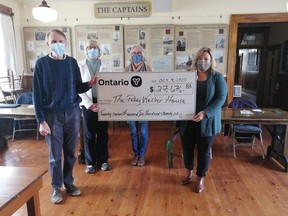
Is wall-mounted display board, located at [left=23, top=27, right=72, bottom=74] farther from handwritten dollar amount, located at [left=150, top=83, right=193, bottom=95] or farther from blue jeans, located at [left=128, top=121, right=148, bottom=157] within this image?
handwritten dollar amount, located at [left=150, top=83, right=193, bottom=95]

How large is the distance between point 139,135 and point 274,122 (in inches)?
64.0

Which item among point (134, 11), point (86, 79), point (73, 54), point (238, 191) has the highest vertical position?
point (134, 11)

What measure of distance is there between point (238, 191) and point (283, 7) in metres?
3.50

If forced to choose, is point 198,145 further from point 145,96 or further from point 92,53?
point 92,53

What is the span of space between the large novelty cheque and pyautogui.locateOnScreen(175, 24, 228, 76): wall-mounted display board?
223 centimetres

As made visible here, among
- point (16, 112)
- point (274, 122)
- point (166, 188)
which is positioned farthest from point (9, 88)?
point (274, 122)

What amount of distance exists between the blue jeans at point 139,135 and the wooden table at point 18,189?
1.59 m

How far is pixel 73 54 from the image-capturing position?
4.74 metres

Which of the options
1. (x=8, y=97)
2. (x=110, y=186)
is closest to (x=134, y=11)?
(x=8, y=97)

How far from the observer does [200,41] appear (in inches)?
177

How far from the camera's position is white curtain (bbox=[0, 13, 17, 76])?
416 centimetres

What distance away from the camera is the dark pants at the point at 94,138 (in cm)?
270

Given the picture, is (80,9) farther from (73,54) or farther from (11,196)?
(11,196)

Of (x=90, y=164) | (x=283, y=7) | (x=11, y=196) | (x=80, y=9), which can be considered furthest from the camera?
(x=80, y=9)
